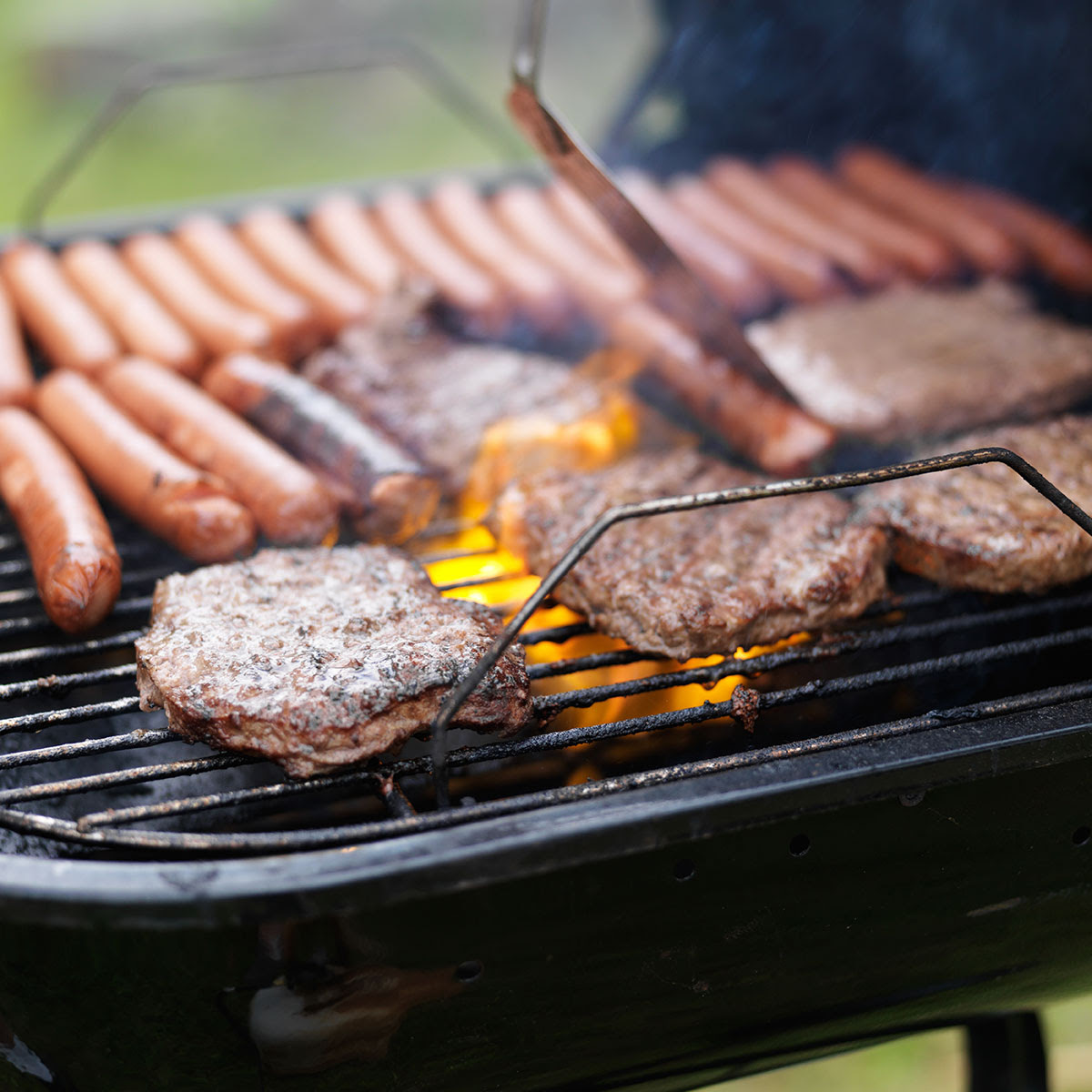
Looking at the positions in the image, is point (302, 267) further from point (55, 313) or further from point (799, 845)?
point (799, 845)

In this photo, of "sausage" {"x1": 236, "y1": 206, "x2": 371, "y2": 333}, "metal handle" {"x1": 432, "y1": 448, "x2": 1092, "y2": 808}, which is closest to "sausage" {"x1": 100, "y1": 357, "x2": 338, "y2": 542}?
"sausage" {"x1": 236, "y1": 206, "x2": 371, "y2": 333}

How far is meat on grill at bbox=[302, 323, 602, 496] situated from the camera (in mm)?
3084

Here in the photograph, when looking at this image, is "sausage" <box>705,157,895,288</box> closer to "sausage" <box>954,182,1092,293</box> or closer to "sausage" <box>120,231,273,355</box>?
"sausage" <box>954,182,1092,293</box>

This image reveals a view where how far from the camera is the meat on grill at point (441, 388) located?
3084 millimetres

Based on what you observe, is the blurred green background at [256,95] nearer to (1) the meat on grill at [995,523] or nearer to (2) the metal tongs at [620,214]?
(2) the metal tongs at [620,214]

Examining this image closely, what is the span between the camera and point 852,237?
410cm

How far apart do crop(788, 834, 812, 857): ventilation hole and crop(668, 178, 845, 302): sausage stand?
7.72 feet

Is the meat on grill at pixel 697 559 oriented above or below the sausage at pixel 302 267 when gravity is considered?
below

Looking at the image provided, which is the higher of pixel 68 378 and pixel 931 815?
pixel 68 378

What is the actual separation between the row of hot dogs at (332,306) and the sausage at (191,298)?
0.01 meters

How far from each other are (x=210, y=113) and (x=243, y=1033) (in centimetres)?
1009

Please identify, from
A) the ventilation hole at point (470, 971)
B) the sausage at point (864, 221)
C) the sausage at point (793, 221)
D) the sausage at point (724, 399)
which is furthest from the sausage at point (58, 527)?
the sausage at point (864, 221)

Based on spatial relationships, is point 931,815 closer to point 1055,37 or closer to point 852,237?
point 852,237

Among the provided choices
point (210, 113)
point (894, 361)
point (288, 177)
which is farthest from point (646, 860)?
point (210, 113)
